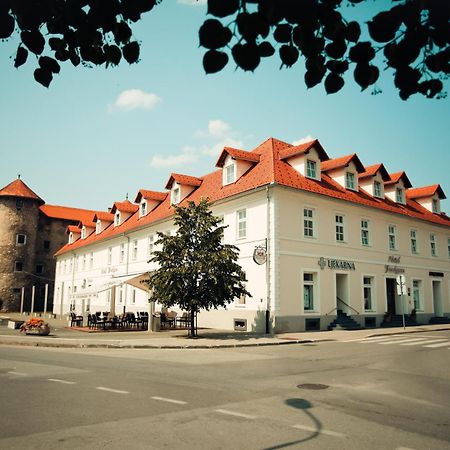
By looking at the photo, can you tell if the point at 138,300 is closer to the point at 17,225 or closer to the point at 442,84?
the point at 17,225

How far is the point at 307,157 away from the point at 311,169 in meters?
0.99

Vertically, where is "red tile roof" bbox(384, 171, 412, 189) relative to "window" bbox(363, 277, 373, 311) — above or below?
above

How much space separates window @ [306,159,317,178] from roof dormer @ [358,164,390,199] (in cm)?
602

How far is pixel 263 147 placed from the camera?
29.8 m

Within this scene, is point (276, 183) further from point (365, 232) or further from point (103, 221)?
point (103, 221)

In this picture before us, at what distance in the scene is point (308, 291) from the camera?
25281mm

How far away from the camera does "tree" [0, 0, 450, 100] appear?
8.98 ft

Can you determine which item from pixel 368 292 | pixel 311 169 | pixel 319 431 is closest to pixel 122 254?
pixel 311 169

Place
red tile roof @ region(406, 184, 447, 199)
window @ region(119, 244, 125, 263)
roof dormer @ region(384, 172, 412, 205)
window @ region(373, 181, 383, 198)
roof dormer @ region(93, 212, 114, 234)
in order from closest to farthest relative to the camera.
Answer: window @ region(373, 181, 383, 198), roof dormer @ region(384, 172, 412, 205), red tile roof @ region(406, 184, 447, 199), window @ region(119, 244, 125, 263), roof dormer @ region(93, 212, 114, 234)

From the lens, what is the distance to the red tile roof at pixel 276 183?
25141mm

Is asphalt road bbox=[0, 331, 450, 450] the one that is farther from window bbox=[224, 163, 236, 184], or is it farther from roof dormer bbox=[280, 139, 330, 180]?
window bbox=[224, 163, 236, 184]

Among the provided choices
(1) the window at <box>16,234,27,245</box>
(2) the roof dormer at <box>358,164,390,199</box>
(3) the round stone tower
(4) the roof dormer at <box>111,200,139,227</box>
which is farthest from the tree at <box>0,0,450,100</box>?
(1) the window at <box>16,234,27,245</box>

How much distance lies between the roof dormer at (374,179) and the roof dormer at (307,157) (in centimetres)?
572

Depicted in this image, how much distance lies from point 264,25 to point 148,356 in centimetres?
1339
